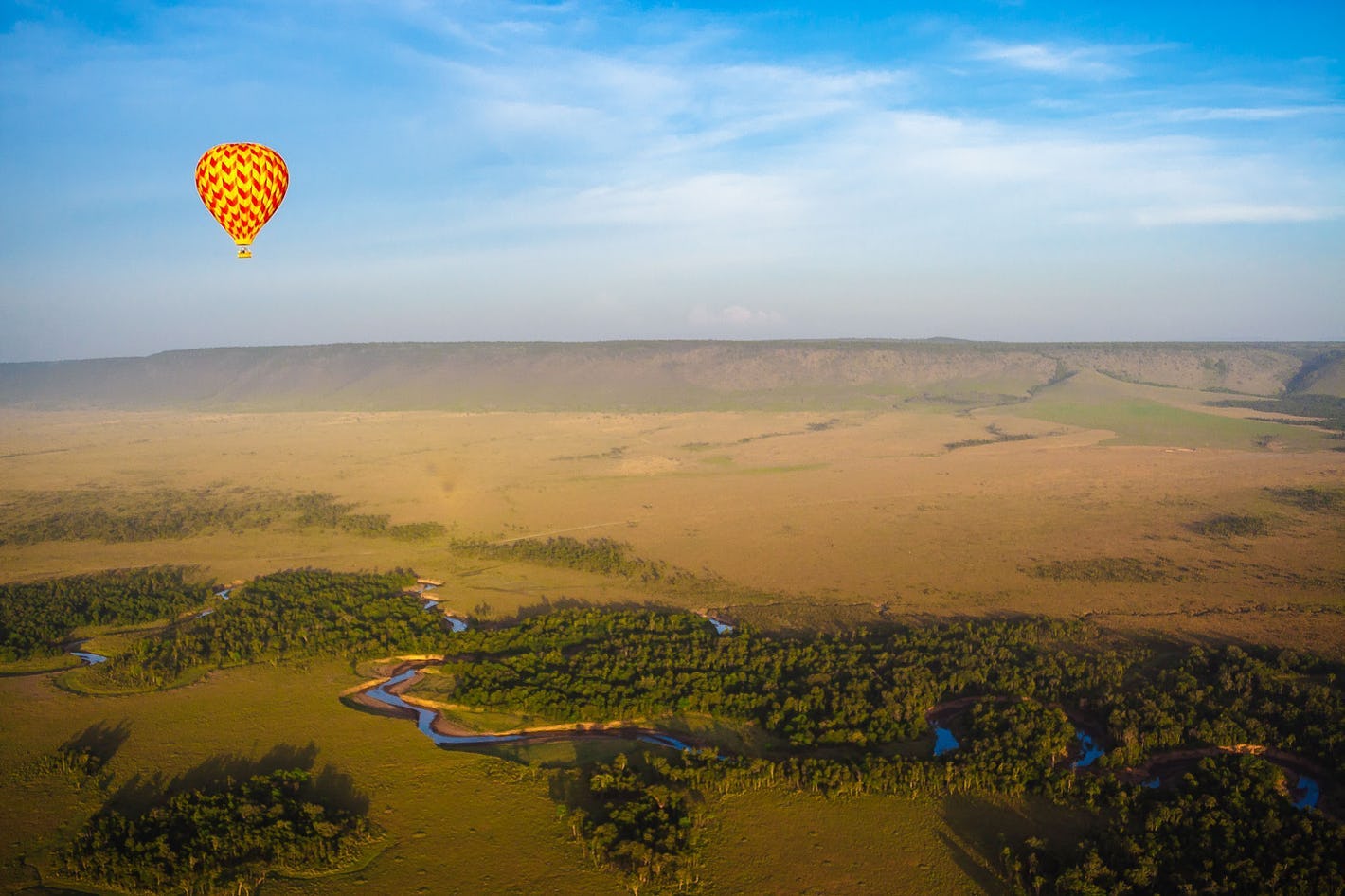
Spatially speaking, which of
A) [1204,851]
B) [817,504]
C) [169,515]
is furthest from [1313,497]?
[169,515]

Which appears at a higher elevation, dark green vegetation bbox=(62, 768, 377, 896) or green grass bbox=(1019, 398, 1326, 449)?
green grass bbox=(1019, 398, 1326, 449)

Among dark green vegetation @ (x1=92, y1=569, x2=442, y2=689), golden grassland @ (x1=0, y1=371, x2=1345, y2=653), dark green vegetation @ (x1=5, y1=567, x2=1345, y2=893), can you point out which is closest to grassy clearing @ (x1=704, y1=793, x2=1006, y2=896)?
dark green vegetation @ (x1=5, y1=567, x2=1345, y2=893)

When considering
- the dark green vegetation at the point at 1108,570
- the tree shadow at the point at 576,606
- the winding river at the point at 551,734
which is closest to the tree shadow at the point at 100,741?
the winding river at the point at 551,734

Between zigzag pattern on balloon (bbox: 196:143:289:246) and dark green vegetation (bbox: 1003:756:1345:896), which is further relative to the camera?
zigzag pattern on balloon (bbox: 196:143:289:246)

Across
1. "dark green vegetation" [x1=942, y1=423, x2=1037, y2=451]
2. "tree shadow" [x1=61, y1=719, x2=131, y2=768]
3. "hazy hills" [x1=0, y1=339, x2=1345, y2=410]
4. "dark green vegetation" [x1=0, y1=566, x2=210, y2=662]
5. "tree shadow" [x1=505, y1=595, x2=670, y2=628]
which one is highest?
"hazy hills" [x1=0, y1=339, x2=1345, y2=410]

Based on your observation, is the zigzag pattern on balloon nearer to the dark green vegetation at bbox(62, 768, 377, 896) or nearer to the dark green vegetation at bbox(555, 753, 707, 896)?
the dark green vegetation at bbox(62, 768, 377, 896)

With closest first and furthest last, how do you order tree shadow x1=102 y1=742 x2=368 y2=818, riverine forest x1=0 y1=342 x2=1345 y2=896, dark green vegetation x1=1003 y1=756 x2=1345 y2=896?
→ dark green vegetation x1=1003 y1=756 x2=1345 y2=896
riverine forest x1=0 y1=342 x2=1345 y2=896
tree shadow x1=102 y1=742 x2=368 y2=818

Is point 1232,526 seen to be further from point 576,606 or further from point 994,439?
point 576,606
